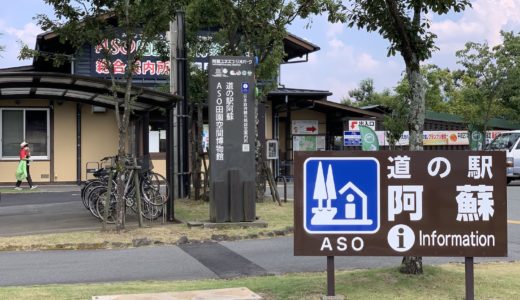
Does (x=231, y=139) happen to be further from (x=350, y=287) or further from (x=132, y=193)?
(x=350, y=287)

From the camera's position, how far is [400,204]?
5.98 m

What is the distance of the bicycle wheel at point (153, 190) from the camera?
12711mm

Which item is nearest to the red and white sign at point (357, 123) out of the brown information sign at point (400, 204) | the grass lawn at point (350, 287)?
the grass lawn at point (350, 287)

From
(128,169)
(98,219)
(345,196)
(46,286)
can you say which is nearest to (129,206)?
(98,219)

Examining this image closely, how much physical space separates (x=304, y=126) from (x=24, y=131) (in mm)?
12203

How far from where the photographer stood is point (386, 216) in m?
5.96

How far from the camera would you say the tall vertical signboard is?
11609 millimetres

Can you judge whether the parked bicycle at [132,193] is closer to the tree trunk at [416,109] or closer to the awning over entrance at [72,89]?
the awning over entrance at [72,89]

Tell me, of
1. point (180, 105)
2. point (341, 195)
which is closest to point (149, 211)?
point (180, 105)

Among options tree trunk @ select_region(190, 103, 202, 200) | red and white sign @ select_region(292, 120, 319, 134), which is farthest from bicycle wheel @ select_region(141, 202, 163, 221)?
red and white sign @ select_region(292, 120, 319, 134)

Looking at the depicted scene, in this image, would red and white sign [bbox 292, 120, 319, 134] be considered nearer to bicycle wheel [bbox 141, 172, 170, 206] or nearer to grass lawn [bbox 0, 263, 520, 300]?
bicycle wheel [bbox 141, 172, 170, 206]

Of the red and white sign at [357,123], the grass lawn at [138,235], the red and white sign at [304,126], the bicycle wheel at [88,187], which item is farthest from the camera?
the red and white sign at [304,126]

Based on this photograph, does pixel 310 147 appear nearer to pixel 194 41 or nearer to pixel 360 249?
pixel 194 41

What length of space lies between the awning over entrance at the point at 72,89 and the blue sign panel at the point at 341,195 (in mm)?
6541
